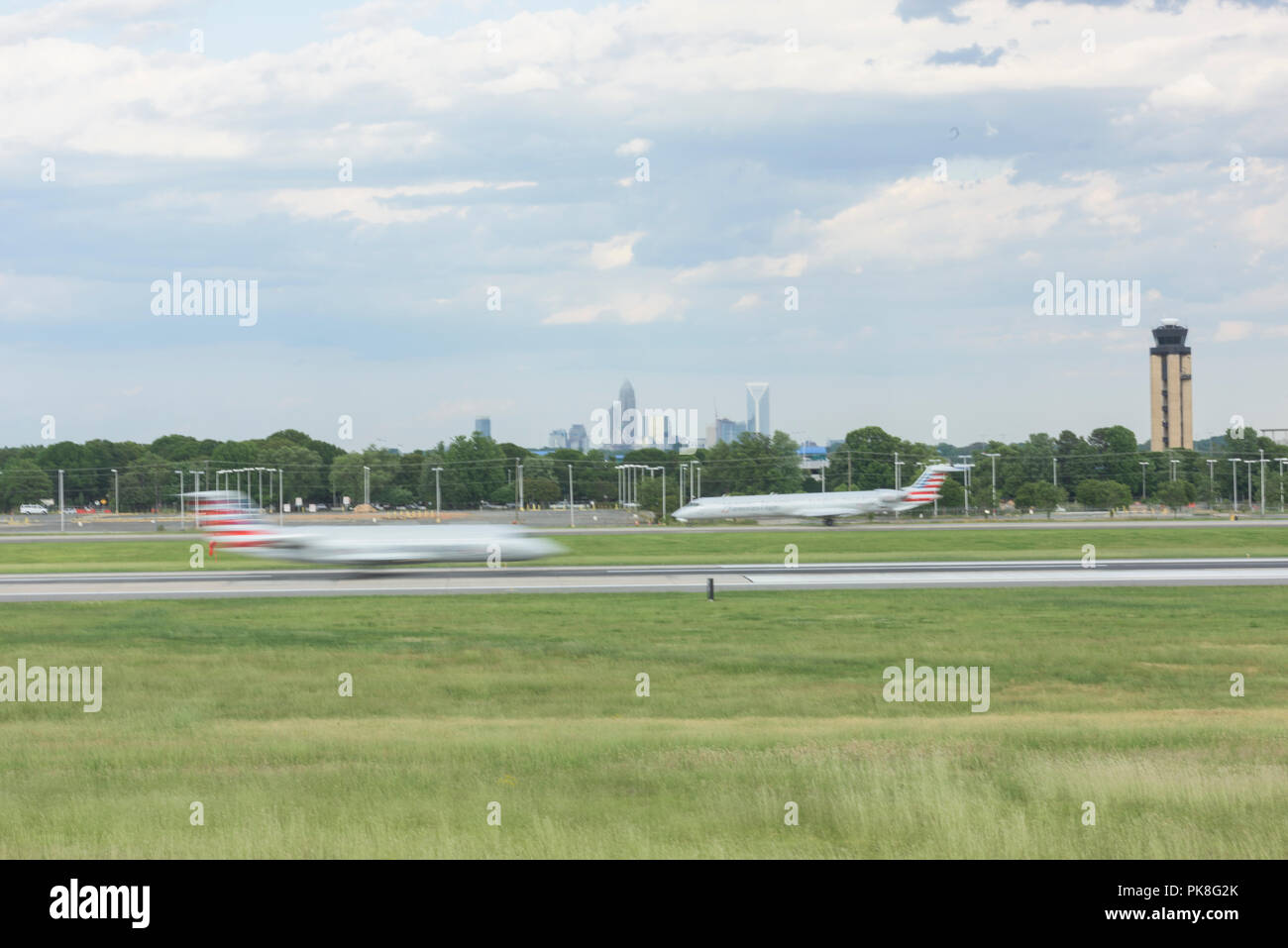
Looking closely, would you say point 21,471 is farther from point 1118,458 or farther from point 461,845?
point 461,845

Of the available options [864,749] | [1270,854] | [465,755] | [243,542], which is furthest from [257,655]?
[243,542]

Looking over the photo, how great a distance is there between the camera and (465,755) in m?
16.1

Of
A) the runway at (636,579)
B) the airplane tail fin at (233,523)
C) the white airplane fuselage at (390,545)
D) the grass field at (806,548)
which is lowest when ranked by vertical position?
the grass field at (806,548)

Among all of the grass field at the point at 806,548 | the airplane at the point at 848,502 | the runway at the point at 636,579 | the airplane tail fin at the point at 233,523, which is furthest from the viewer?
the airplane at the point at 848,502

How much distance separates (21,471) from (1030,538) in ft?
513

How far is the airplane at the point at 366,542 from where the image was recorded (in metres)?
49.5

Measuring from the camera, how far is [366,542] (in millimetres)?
49531

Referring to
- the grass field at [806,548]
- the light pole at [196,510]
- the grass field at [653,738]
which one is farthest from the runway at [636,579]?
the light pole at [196,510]

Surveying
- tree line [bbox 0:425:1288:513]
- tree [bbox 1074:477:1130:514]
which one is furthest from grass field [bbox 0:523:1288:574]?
tree [bbox 1074:477:1130:514]

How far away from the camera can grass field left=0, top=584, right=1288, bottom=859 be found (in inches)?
471

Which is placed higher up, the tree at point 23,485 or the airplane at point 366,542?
the tree at point 23,485

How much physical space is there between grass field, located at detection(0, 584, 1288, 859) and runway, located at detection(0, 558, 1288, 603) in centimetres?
→ 749

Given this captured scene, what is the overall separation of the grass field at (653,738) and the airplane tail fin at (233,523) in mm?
17398

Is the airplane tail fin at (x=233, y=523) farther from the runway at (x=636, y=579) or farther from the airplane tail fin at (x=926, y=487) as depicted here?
the airplane tail fin at (x=926, y=487)
